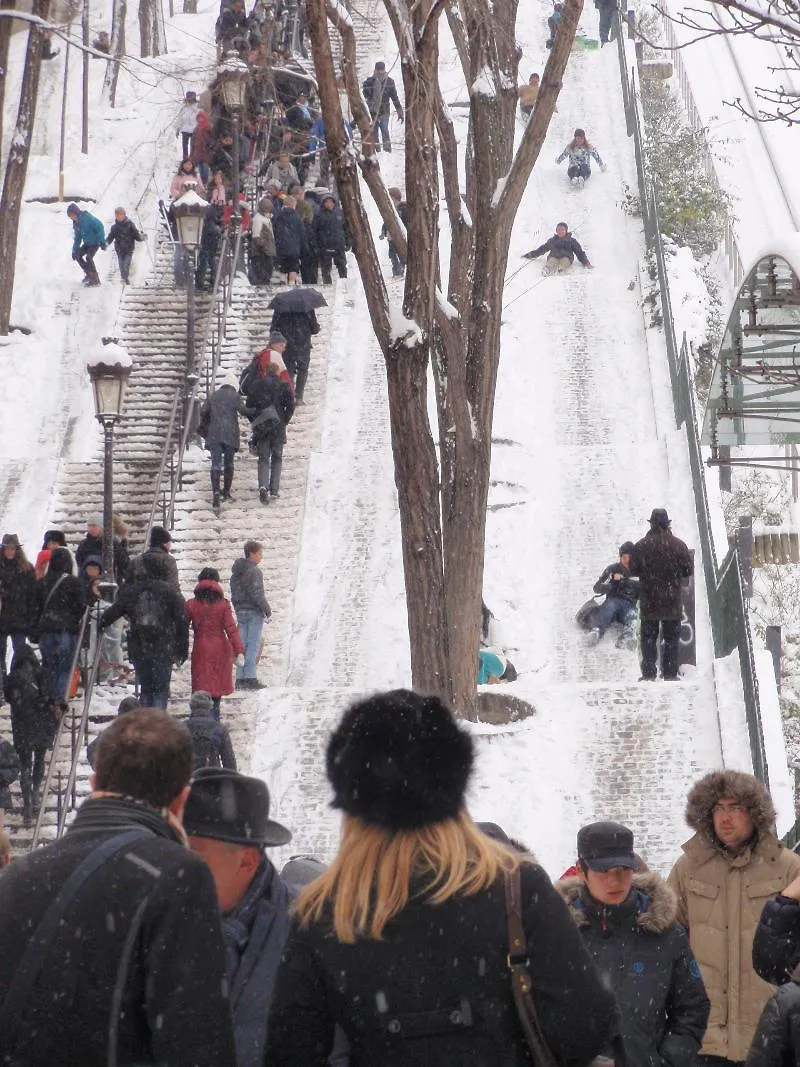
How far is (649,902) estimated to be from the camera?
184 inches

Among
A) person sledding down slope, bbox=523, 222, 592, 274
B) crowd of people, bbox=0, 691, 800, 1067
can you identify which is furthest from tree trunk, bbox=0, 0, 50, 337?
crowd of people, bbox=0, 691, 800, 1067

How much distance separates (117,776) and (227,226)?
1880 centimetres

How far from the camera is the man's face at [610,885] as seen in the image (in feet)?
15.1

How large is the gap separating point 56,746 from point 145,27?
25.3 metres

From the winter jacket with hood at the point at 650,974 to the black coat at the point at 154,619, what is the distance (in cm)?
759

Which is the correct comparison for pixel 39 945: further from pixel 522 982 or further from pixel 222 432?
pixel 222 432

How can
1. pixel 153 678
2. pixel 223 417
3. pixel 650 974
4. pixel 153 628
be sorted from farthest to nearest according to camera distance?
pixel 223 417 < pixel 153 678 < pixel 153 628 < pixel 650 974

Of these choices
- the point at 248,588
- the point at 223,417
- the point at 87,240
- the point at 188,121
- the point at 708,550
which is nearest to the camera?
the point at 248,588

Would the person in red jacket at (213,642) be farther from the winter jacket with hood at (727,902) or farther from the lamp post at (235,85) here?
the lamp post at (235,85)

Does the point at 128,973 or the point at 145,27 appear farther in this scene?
the point at 145,27

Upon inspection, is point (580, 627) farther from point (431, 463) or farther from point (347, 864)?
point (347, 864)

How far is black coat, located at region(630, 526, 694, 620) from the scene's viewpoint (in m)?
12.8

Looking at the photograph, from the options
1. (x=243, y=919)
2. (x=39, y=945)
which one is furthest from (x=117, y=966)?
(x=243, y=919)

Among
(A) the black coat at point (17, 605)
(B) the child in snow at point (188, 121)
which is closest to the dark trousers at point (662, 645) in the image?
(A) the black coat at point (17, 605)
